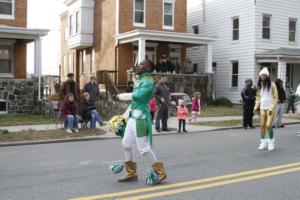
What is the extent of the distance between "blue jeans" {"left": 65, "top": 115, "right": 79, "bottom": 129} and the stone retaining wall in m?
9.34

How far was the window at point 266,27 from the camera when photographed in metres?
30.6

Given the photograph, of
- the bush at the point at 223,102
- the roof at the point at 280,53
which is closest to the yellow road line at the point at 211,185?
the roof at the point at 280,53

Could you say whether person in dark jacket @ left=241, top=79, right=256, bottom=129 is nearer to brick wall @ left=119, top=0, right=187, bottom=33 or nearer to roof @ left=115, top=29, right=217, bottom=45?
roof @ left=115, top=29, right=217, bottom=45

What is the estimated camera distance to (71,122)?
15.2 meters

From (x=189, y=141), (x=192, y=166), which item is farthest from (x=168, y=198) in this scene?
(x=189, y=141)

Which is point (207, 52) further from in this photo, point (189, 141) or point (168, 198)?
point (168, 198)

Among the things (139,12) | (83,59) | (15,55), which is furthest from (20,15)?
(83,59)

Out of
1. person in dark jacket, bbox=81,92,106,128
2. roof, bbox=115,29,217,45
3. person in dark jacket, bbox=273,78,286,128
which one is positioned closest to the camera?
person in dark jacket, bbox=81,92,106,128

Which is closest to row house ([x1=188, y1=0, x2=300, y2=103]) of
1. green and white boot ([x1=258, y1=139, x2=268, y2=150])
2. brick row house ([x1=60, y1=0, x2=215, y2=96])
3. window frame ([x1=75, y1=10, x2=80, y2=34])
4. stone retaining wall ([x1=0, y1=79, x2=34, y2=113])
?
brick row house ([x1=60, y1=0, x2=215, y2=96])

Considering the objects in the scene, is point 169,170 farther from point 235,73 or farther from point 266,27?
point 235,73

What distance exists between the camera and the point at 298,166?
29.6ft

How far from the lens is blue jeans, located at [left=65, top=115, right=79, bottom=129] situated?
1520 centimetres

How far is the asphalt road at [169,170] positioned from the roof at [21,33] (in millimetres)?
11780

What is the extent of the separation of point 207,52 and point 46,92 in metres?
10.1
